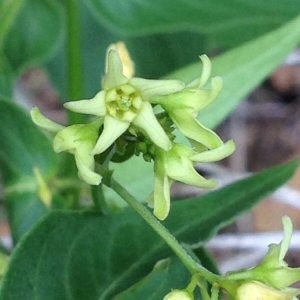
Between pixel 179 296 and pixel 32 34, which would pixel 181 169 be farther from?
pixel 32 34

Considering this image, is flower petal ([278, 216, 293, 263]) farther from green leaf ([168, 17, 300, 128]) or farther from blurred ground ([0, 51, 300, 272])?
blurred ground ([0, 51, 300, 272])

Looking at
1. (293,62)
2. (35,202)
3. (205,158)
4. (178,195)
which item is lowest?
(178,195)

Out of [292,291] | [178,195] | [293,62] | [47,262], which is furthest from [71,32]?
[293,62]

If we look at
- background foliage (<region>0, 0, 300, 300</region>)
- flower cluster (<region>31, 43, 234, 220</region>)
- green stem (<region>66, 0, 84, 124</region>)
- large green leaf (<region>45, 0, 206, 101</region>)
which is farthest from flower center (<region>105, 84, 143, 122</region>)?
large green leaf (<region>45, 0, 206, 101</region>)

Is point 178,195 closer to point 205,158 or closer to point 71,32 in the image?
point 71,32

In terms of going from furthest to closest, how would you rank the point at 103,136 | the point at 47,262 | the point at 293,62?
the point at 293,62 < the point at 47,262 < the point at 103,136

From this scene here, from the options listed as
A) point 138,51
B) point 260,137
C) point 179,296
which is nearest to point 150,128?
point 179,296

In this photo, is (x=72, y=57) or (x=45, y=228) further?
(x=72, y=57)
